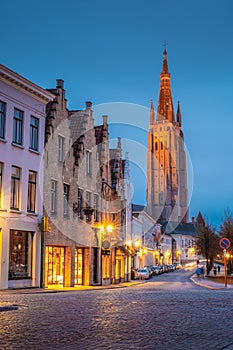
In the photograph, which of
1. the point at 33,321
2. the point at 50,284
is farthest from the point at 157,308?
the point at 50,284

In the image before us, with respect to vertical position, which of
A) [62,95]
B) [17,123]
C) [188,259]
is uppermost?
[62,95]

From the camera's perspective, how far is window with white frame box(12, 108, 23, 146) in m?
31.5

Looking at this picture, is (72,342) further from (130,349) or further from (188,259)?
(188,259)

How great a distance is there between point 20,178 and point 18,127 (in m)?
3.02

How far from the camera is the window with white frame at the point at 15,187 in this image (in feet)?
101

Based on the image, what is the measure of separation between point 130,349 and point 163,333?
2.33m

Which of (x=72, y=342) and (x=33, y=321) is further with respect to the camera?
(x=33, y=321)

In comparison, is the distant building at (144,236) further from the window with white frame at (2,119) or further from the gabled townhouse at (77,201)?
the window with white frame at (2,119)

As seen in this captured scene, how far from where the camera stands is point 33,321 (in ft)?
44.6

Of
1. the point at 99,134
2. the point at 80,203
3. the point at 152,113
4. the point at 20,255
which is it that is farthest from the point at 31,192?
the point at 152,113

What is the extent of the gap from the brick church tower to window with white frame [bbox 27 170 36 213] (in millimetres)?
143722

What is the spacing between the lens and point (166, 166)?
182750 mm

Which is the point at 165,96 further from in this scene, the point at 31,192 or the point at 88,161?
the point at 31,192

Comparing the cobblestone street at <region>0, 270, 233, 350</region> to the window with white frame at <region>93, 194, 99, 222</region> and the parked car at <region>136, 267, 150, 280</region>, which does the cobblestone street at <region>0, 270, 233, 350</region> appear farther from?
the parked car at <region>136, 267, 150, 280</region>
